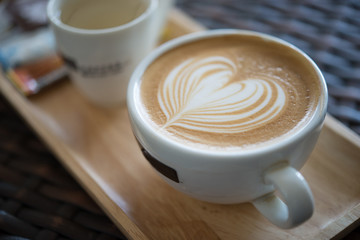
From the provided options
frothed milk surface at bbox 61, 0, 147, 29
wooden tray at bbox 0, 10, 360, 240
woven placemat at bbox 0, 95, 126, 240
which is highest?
frothed milk surface at bbox 61, 0, 147, 29

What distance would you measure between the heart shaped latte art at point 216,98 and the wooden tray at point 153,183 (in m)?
0.16

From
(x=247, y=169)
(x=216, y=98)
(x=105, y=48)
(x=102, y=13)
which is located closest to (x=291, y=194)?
(x=247, y=169)

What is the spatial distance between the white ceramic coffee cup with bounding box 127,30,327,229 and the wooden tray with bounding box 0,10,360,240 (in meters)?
0.06

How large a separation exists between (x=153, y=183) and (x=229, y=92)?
0.21m

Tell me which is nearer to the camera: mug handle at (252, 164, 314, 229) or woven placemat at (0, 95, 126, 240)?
mug handle at (252, 164, 314, 229)

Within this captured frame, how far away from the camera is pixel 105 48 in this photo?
750mm

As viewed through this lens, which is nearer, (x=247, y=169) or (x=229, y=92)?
(x=247, y=169)

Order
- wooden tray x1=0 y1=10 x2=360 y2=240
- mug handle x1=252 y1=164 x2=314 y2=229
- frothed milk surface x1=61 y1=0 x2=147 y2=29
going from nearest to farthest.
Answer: mug handle x1=252 y1=164 x2=314 y2=229
wooden tray x1=0 y1=10 x2=360 y2=240
frothed milk surface x1=61 y1=0 x2=147 y2=29

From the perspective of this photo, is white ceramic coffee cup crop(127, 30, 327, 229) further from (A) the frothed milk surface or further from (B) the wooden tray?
(A) the frothed milk surface

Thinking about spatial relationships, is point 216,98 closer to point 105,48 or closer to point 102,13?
point 105,48

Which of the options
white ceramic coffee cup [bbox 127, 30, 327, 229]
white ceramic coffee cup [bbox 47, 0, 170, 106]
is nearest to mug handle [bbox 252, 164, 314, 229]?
white ceramic coffee cup [bbox 127, 30, 327, 229]

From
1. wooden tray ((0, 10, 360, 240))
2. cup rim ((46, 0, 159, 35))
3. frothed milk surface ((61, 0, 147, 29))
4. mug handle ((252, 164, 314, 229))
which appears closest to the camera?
mug handle ((252, 164, 314, 229))

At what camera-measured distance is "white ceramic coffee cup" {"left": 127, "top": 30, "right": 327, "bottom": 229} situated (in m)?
0.50

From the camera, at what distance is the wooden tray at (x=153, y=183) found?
621 millimetres
